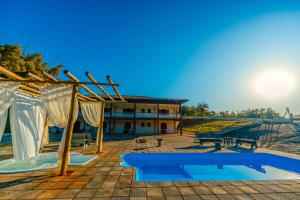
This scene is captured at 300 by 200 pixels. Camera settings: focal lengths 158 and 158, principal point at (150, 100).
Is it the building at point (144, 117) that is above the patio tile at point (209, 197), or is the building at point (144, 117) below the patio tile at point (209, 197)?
above

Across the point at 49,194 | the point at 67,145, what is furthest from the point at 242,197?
the point at 67,145

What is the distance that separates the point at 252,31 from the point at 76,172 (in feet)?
37.7

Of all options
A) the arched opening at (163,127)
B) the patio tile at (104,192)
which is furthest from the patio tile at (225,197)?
the arched opening at (163,127)

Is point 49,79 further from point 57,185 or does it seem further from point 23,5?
point 23,5

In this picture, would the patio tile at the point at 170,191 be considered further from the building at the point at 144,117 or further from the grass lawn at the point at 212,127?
the grass lawn at the point at 212,127

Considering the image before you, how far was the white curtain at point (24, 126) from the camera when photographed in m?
5.21

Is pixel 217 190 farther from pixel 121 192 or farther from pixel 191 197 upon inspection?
pixel 121 192

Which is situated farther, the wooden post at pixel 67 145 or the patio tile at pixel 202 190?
the wooden post at pixel 67 145

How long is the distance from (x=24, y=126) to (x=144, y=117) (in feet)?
56.2

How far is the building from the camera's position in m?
22.1

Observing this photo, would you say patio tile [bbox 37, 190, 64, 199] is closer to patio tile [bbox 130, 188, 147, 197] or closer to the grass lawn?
patio tile [bbox 130, 188, 147, 197]

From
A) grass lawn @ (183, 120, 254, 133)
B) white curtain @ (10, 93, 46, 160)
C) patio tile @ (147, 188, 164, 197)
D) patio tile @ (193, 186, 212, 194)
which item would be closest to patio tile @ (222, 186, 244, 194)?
patio tile @ (193, 186, 212, 194)

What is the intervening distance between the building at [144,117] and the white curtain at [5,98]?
54.5 feet

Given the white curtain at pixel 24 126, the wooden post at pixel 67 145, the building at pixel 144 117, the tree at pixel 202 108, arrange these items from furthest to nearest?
the tree at pixel 202 108
the building at pixel 144 117
the white curtain at pixel 24 126
the wooden post at pixel 67 145
